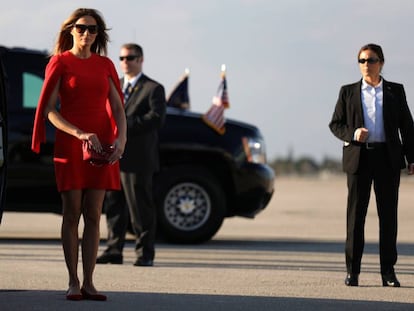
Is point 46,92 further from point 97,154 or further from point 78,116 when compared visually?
point 97,154

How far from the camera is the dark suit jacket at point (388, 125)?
10531mm

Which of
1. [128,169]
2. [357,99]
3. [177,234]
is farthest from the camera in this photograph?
[177,234]

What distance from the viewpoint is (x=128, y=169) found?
489 inches

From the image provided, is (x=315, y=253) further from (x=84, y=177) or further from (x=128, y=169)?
(x=84, y=177)

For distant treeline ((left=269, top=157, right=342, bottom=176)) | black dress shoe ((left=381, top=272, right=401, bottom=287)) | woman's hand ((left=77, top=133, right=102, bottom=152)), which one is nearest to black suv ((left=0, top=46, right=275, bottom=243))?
black dress shoe ((left=381, top=272, right=401, bottom=287))

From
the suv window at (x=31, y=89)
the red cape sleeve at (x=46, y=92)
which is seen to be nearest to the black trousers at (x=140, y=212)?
the suv window at (x=31, y=89)

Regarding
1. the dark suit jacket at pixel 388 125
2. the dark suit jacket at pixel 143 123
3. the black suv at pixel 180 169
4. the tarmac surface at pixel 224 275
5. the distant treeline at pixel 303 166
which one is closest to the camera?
the tarmac surface at pixel 224 275

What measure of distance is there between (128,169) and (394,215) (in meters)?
2.69

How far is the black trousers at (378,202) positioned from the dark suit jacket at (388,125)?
65 mm

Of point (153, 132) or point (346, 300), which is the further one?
point (153, 132)

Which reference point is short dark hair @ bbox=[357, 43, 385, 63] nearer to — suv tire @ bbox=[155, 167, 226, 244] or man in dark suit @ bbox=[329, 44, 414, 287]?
man in dark suit @ bbox=[329, 44, 414, 287]

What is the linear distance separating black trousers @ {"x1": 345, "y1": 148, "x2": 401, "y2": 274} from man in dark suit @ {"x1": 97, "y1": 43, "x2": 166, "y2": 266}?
91.9 inches

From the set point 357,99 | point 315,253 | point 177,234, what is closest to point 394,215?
point 357,99

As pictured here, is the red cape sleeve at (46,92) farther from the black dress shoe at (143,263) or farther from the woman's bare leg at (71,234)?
the black dress shoe at (143,263)
